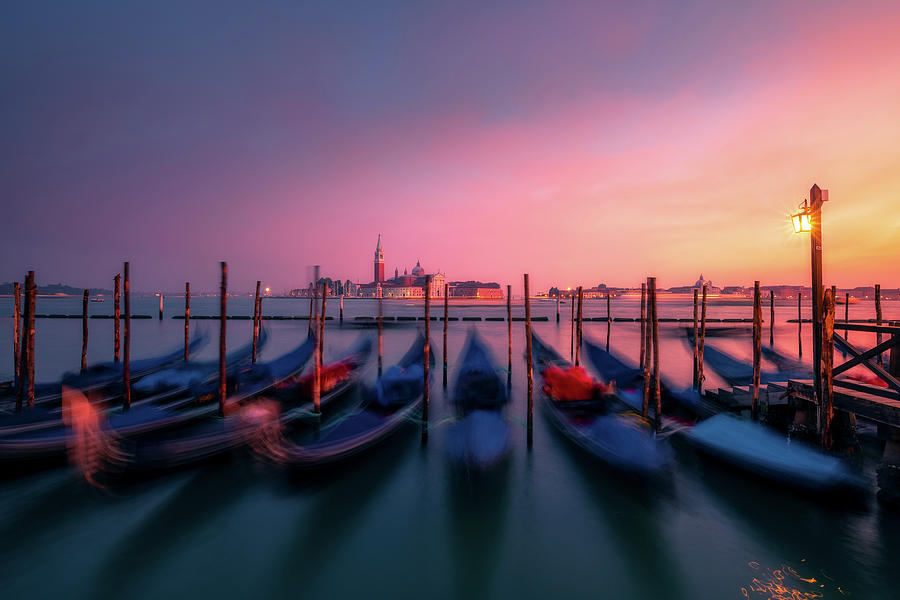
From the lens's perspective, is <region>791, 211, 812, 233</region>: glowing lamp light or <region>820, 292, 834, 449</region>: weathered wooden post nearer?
<region>791, 211, 812, 233</region>: glowing lamp light

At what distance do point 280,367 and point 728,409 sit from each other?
10.0 m

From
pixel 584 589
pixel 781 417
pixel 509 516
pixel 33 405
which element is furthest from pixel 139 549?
pixel 781 417

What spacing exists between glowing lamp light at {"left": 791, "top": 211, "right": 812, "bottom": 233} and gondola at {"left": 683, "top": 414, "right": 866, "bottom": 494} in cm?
271

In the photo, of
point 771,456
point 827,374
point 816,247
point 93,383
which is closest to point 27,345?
point 93,383

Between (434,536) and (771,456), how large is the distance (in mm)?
4298

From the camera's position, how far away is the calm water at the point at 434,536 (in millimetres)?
3439

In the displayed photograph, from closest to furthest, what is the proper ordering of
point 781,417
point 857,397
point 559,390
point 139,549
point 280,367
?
1. point 139,549
2. point 857,397
3. point 781,417
4. point 559,390
5. point 280,367

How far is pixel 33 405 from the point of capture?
728 centimetres

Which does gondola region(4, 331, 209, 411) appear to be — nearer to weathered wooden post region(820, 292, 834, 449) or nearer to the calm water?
the calm water

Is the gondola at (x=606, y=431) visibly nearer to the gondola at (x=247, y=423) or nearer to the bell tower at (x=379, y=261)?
the gondola at (x=247, y=423)

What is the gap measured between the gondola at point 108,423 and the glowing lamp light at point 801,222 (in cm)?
848

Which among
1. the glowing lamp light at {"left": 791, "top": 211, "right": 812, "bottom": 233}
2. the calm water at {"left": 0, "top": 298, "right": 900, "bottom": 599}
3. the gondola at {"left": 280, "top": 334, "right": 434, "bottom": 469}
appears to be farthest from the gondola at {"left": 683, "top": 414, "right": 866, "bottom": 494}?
the gondola at {"left": 280, "top": 334, "right": 434, "bottom": 469}

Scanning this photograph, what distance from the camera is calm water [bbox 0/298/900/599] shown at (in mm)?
3439

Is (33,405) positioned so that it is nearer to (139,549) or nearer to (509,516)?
(139,549)
